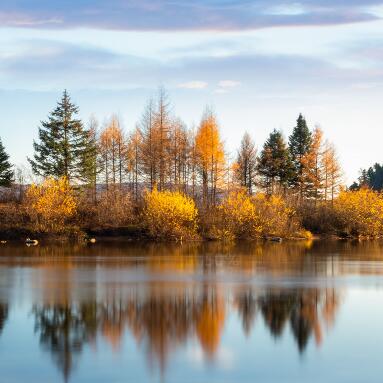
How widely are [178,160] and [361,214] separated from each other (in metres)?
21.3

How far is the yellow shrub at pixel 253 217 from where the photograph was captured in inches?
2628

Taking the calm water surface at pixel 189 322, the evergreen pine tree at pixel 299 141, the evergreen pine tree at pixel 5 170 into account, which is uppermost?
the evergreen pine tree at pixel 299 141

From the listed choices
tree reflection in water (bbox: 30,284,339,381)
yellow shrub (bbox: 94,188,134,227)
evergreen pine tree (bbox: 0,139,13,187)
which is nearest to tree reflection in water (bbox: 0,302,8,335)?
tree reflection in water (bbox: 30,284,339,381)

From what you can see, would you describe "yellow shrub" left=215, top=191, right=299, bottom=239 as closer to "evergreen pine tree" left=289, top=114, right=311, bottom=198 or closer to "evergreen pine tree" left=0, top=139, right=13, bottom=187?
"evergreen pine tree" left=289, top=114, right=311, bottom=198

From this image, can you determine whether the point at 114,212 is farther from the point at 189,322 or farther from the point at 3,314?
the point at 189,322

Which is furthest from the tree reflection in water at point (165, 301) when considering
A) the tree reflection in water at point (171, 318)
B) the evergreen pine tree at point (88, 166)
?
the evergreen pine tree at point (88, 166)

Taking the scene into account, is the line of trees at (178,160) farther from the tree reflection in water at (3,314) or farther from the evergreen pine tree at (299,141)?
the tree reflection in water at (3,314)

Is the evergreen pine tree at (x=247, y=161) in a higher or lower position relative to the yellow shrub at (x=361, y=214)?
higher

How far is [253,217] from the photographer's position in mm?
67375

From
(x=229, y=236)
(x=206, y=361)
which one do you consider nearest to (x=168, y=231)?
(x=229, y=236)

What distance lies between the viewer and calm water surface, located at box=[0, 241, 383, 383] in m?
16.0

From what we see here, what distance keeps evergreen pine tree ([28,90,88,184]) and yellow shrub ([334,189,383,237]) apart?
28.7 m

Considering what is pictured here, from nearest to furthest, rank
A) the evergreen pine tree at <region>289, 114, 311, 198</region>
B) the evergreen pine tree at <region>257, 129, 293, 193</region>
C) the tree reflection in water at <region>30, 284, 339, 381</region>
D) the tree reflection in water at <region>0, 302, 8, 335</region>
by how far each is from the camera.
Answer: the tree reflection in water at <region>30, 284, 339, 381</region> → the tree reflection in water at <region>0, 302, 8, 335</region> → the evergreen pine tree at <region>257, 129, 293, 193</region> → the evergreen pine tree at <region>289, 114, 311, 198</region>

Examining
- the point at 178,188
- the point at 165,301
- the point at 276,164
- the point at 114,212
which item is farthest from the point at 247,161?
the point at 165,301
